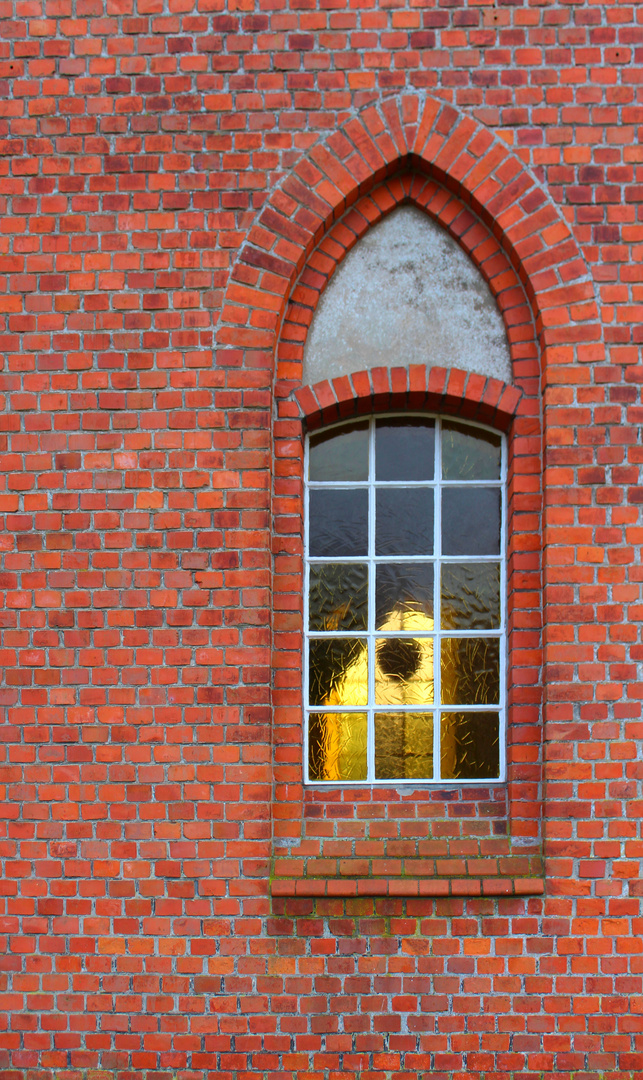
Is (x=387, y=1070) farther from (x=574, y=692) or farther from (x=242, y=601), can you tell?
(x=242, y=601)

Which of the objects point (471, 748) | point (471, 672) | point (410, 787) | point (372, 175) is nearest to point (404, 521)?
point (471, 672)

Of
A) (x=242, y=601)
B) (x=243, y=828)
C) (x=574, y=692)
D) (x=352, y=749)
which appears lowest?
(x=243, y=828)

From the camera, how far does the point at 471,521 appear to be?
372 cm

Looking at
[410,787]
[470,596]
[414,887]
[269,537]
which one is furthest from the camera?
[470,596]

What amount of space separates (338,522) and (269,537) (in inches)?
17.9

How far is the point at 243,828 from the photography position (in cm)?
330

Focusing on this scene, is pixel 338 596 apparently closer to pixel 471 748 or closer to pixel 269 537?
pixel 269 537

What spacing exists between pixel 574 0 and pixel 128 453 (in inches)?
115

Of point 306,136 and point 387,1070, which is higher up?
point 306,136

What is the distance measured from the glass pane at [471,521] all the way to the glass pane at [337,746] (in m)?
0.95

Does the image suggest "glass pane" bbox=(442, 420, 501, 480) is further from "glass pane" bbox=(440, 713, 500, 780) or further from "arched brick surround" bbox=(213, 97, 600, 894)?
"glass pane" bbox=(440, 713, 500, 780)

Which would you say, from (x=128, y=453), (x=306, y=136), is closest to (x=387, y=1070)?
(x=128, y=453)

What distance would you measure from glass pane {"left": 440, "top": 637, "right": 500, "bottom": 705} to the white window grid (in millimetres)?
26

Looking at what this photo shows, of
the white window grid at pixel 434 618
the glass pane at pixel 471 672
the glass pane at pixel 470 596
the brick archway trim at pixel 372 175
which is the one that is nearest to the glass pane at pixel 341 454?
the white window grid at pixel 434 618
